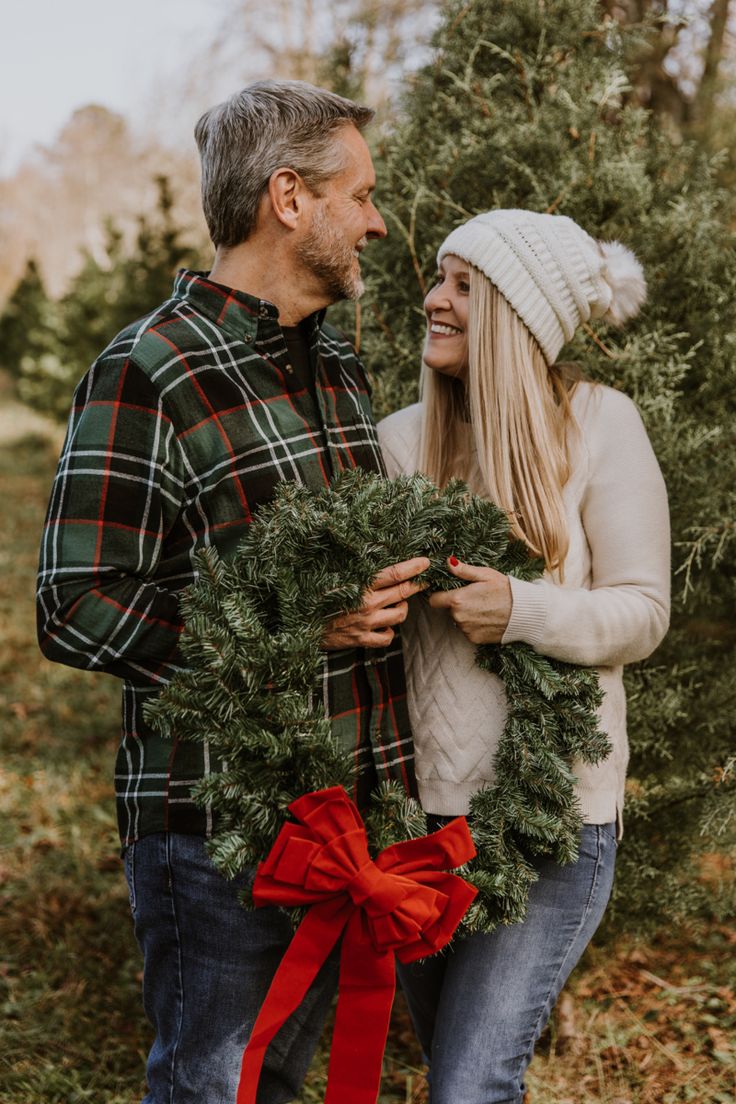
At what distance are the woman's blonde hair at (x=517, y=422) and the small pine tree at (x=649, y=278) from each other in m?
0.62

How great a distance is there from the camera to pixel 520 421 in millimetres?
2369

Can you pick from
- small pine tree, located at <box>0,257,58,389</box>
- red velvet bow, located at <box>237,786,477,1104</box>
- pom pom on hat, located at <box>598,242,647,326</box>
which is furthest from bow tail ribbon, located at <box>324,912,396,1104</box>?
small pine tree, located at <box>0,257,58,389</box>

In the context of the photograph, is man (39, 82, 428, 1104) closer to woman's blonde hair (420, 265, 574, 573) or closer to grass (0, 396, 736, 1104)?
woman's blonde hair (420, 265, 574, 573)

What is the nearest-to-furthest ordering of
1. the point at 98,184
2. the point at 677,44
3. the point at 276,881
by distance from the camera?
the point at 276,881
the point at 677,44
the point at 98,184

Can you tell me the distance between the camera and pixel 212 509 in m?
2.09

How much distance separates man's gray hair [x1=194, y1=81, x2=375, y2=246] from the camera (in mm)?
2271

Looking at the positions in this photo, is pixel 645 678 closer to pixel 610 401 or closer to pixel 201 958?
pixel 610 401

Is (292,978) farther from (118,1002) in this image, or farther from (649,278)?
(649,278)

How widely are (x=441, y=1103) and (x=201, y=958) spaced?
2.10 feet

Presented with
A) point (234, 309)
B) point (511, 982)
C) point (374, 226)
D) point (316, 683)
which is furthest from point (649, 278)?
point (511, 982)

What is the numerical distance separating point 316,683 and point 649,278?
1870 millimetres

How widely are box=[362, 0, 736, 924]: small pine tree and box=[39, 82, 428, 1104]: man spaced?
35.3 inches

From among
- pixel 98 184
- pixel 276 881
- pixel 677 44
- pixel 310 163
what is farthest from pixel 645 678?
pixel 98 184

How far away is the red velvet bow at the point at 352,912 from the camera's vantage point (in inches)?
72.2
